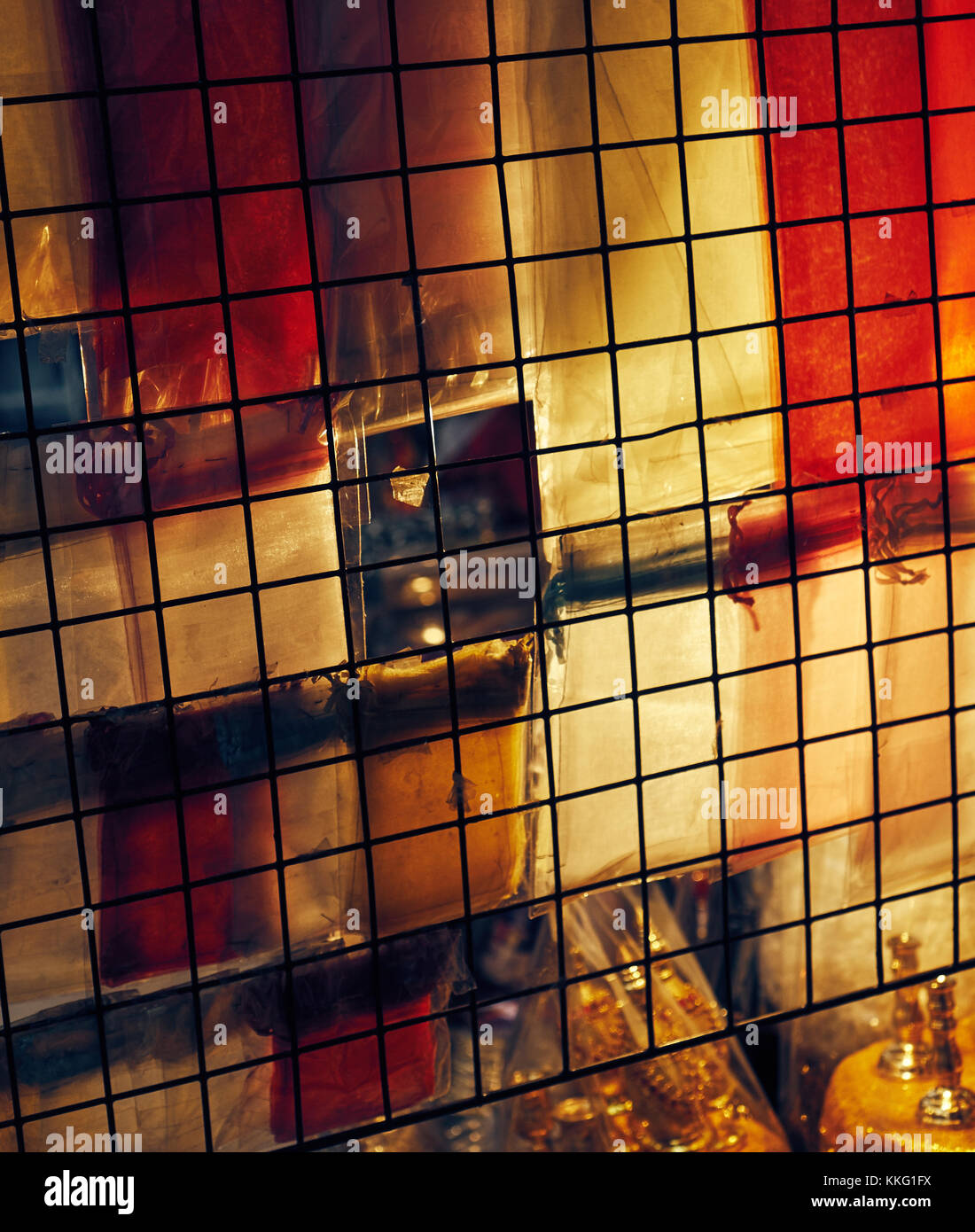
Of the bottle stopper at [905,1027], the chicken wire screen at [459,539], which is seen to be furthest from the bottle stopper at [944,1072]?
the chicken wire screen at [459,539]

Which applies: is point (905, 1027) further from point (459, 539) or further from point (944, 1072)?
point (459, 539)

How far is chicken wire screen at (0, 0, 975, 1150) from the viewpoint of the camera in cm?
122

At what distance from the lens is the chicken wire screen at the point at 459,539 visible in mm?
1219

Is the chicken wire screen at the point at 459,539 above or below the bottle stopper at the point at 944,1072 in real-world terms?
above

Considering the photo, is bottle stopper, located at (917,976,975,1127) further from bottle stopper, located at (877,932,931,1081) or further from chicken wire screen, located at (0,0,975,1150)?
chicken wire screen, located at (0,0,975,1150)

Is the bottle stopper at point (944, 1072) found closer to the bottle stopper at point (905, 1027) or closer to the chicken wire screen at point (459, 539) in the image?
the bottle stopper at point (905, 1027)

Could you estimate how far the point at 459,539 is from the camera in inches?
52.9

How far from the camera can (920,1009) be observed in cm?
159

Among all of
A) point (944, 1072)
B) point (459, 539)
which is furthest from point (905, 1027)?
point (459, 539)

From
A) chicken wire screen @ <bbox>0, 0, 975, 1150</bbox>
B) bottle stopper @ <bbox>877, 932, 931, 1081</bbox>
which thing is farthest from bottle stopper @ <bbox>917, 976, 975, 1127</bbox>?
chicken wire screen @ <bbox>0, 0, 975, 1150</bbox>
